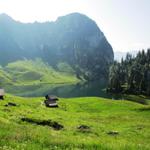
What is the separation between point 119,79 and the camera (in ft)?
640

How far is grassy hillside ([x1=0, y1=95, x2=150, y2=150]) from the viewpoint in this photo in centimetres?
1977

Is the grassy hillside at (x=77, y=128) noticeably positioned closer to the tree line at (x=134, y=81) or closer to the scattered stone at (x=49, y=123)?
the scattered stone at (x=49, y=123)

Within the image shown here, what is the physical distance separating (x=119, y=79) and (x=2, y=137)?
178231 mm

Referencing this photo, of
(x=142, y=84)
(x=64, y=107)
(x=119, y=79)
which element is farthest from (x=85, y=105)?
(x=119, y=79)

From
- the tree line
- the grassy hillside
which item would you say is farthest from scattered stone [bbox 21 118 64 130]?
the tree line

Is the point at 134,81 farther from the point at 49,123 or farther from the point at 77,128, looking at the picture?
the point at 49,123

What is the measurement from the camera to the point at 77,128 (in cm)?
4581

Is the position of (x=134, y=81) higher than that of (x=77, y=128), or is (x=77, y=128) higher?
(x=134, y=81)

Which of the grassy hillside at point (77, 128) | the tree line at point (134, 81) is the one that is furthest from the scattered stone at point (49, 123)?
the tree line at point (134, 81)

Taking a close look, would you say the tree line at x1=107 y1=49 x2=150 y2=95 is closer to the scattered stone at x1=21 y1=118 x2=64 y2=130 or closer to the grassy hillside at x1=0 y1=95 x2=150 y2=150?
the grassy hillside at x1=0 y1=95 x2=150 y2=150

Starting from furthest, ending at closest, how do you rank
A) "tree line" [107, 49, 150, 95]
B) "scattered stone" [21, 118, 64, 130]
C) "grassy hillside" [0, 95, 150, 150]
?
"tree line" [107, 49, 150, 95] → "scattered stone" [21, 118, 64, 130] → "grassy hillside" [0, 95, 150, 150]

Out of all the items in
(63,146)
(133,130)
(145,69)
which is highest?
(145,69)

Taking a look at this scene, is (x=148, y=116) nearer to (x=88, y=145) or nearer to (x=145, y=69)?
(x=88, y=145)

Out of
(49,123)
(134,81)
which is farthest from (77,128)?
(134,81)
